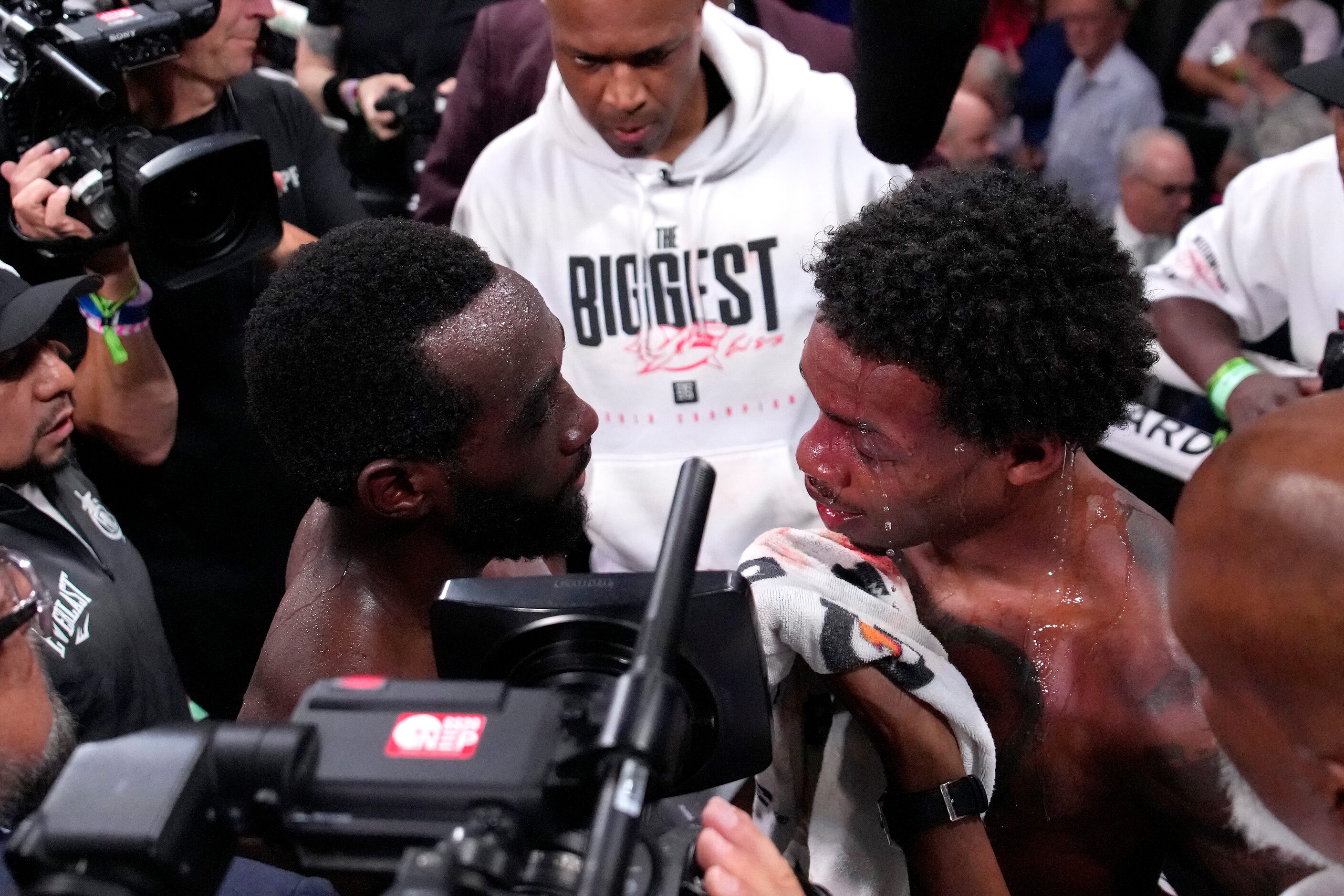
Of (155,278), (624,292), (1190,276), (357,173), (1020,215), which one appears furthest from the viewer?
(357,173)

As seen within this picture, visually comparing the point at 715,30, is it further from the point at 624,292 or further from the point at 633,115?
the point at 624,292

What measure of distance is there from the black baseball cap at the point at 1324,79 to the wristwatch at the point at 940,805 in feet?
4.82

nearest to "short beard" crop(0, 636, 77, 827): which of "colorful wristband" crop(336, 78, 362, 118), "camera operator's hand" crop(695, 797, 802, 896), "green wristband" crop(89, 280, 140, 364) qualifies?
"camera operator's hand" crop(695, 797, 802, 896)

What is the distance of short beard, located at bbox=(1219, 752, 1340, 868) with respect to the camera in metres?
1.19

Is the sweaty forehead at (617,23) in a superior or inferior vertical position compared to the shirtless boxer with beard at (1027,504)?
superior

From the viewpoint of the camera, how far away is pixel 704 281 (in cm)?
220

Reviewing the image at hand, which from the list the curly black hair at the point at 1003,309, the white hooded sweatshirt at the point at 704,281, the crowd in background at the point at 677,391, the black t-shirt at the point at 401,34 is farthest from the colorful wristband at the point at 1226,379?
the black t-shirt at the point at 401,34

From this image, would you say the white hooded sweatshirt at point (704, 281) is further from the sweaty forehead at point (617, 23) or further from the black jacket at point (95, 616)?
the black jacket at point (95, 616)

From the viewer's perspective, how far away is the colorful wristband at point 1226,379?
251cm

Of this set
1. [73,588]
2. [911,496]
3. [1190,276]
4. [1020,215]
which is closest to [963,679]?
[911,496]

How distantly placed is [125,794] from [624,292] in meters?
1.54

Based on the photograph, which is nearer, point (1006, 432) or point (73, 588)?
point (1006, 432)

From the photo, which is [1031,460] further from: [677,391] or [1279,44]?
[1279,44]

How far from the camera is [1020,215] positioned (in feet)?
4.32
